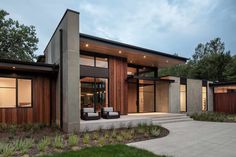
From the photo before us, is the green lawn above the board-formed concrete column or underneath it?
underneath

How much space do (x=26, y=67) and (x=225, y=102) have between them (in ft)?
59.4

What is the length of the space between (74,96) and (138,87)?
26.3 ft

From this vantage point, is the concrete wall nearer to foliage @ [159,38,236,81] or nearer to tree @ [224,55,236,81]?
tree @ [224,55,236,81]

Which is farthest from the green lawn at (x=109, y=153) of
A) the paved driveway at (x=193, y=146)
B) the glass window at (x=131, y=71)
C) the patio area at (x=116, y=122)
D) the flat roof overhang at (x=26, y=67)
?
the glass window at (x=131, y=71)

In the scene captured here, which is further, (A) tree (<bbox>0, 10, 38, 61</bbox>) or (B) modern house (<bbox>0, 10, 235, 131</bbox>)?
(A) tree (<bbox>0, 10, 38, 61</bbox>)

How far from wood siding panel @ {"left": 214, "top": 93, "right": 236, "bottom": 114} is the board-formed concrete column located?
15721 mm

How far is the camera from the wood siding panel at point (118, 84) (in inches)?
502

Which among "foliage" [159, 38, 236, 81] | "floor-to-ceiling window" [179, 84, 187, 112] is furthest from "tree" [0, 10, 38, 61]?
"foliage" [159, 38, 236, 81]

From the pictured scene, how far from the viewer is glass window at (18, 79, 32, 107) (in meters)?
9.73

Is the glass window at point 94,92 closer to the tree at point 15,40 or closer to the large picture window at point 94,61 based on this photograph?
the large picture window at point 94,61

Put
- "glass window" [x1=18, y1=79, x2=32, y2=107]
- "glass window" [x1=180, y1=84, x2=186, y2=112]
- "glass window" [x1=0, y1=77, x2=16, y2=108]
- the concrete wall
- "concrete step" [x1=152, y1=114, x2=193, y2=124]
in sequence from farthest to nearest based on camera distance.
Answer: "glass window" [x1=180, y1=84, x2=186, y2=112], "concrete step" [x1=152, y1=114, x2=193, y2=124], "glass window" [x1=18, y1=79, x2=32, y2=107], "glass window" [x1=0, y1=77, x2=16, y2=108], the concrete wall

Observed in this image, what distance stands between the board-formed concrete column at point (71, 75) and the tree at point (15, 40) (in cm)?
1582

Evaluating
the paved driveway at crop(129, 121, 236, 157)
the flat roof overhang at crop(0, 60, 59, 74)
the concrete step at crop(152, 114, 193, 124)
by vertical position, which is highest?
the flat roof overhang at crop(0, 60, 59, 74)

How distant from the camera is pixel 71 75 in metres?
8.50
